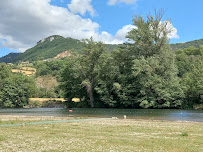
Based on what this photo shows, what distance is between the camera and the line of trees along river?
50781mm

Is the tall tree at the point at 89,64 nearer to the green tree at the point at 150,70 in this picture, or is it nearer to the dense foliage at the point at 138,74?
the dense foliage at the point at 138,74

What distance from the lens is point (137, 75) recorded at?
2108 inches

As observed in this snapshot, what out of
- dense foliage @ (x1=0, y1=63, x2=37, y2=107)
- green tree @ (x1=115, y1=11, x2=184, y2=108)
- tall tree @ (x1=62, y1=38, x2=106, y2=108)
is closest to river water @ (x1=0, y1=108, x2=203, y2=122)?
green tree @ (x1=115, y1=11, x2=184, y2=108)

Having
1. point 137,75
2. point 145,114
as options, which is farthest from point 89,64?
point 145,114

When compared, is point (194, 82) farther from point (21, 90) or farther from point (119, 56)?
point (21, 90)

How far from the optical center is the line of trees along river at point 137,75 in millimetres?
50781

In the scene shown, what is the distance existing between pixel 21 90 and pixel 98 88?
31.6 meters

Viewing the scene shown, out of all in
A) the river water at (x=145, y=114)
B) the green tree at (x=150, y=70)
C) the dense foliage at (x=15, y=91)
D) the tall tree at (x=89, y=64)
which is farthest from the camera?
the dense foliage at (x=15, y=91)

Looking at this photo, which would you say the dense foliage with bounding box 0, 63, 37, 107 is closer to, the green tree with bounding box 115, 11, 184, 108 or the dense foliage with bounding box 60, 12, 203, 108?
the dense foliage with bounding box 60, 12, 203, 108

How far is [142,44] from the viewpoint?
5459 centimetres

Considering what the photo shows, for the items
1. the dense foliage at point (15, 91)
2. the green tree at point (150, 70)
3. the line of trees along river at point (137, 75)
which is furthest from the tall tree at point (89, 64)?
the dense foliage at point (15, 91)

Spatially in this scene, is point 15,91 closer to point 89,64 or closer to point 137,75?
point 89,64

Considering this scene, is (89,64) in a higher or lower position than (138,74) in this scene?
higher

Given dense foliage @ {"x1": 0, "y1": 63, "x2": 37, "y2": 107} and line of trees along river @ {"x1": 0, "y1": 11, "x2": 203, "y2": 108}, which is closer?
line of trees along river @ {"x1": 0, "y1": 11, "x2": 203, "y2": 108}
